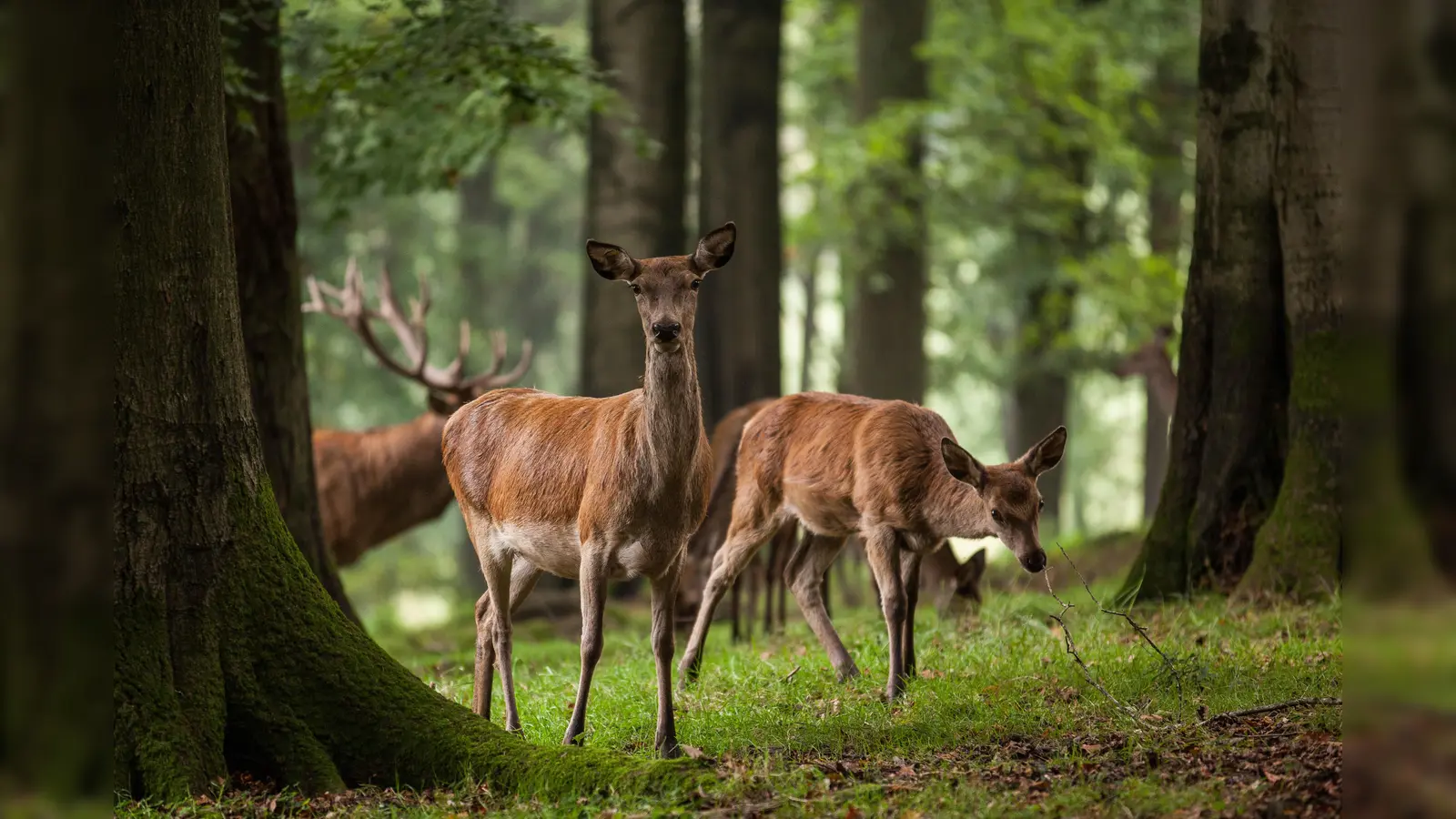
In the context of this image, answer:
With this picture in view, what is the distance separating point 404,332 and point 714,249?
23.1 ft

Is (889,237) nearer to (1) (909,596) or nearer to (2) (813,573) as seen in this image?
(2) (813,573)

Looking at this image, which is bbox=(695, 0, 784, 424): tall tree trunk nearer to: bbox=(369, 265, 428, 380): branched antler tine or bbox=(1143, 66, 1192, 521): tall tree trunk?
bbox=(369, 265, 428, 380): branched antler tine

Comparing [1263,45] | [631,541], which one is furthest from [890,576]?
[1263,45]

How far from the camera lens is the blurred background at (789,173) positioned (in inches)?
408

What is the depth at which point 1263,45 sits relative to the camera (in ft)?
30.7

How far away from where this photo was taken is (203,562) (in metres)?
5.52

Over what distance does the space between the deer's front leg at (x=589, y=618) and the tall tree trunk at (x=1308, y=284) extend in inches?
184

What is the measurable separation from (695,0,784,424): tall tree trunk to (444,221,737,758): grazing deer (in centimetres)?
739
